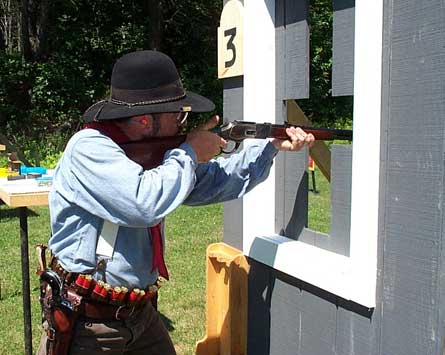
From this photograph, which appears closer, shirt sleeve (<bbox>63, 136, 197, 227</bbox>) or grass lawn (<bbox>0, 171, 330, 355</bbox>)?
shirt sleeve (<bbox>63, 136, 197, 227</bbox>)

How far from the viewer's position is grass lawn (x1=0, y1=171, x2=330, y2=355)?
442 centimetres

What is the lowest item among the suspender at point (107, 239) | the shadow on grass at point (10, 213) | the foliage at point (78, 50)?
the shadow on grass at point (10, 213)

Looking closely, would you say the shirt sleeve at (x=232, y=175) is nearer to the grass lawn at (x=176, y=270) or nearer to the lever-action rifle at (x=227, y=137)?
the lever-action rifle at (x=227, y=137)

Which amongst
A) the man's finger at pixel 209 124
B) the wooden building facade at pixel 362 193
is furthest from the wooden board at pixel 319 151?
the man's finger at pixel 209 124

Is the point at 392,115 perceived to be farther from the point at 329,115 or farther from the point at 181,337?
the point at 329,115

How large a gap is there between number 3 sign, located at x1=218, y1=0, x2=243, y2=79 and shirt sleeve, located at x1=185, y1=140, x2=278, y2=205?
0.58 meters

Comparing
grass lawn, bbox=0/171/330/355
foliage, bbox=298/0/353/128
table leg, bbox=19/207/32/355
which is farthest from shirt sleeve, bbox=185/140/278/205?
foliage, bbox=298/0/353/128

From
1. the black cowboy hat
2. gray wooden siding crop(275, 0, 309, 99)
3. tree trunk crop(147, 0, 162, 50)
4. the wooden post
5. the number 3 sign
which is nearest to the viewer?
the black cowboy hat

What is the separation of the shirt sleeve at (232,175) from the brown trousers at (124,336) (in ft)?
1.68

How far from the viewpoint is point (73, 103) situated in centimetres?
1722

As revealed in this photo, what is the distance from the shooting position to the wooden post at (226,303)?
314 cm

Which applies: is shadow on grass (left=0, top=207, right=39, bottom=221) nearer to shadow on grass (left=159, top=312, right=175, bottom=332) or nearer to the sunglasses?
shadow on grass (left=159, top=312, right=175, bottom=332)

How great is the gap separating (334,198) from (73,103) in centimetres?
1551

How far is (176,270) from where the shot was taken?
5.89 m
